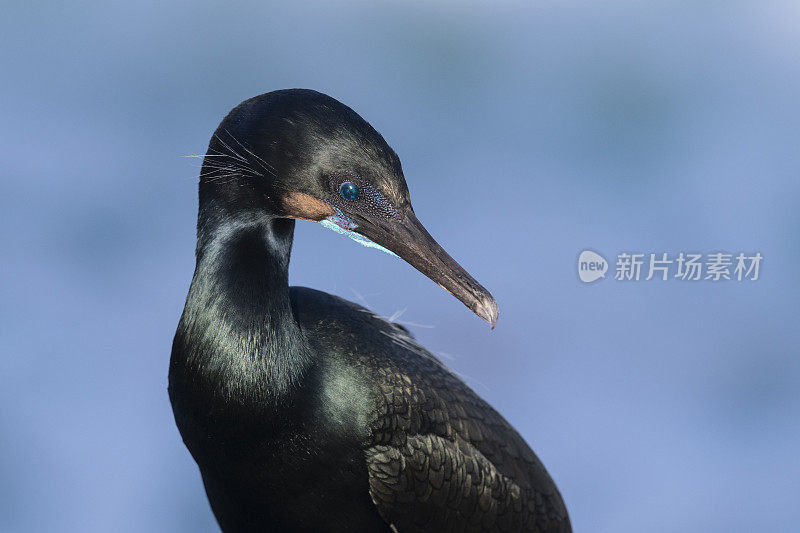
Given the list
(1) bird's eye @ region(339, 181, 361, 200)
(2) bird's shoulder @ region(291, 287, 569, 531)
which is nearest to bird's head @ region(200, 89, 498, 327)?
(1) bird's eye @ region(339, 181, 361, 200)

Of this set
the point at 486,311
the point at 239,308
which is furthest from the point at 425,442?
the point at 239,308

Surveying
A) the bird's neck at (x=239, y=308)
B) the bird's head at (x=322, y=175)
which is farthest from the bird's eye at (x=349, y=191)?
the bird's neck at (x=239, y=308)

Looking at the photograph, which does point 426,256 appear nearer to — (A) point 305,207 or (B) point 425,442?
(A) point 305,207

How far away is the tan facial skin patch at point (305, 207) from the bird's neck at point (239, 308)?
0.08 metres

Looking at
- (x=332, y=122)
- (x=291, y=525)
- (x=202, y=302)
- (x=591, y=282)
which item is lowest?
(x=291, y=525)

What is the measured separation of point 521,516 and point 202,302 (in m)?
1.09

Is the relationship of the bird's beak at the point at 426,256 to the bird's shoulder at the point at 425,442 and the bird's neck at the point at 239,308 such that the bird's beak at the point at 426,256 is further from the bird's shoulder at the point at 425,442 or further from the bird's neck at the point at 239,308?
the bird's shoulder at the point at 425,442

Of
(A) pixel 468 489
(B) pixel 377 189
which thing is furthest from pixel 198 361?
(A) pixel 468 489

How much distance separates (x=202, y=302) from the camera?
7.88 feet

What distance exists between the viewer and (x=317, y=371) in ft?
8.23

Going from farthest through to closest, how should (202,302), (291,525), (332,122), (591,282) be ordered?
1. (591,282)
2. (291,525)
3. (202,302)
4. (332,122)

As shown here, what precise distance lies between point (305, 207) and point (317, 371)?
453mm

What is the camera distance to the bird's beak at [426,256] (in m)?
2.34

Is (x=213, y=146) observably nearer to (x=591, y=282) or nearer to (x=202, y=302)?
(x=202, y=302)
